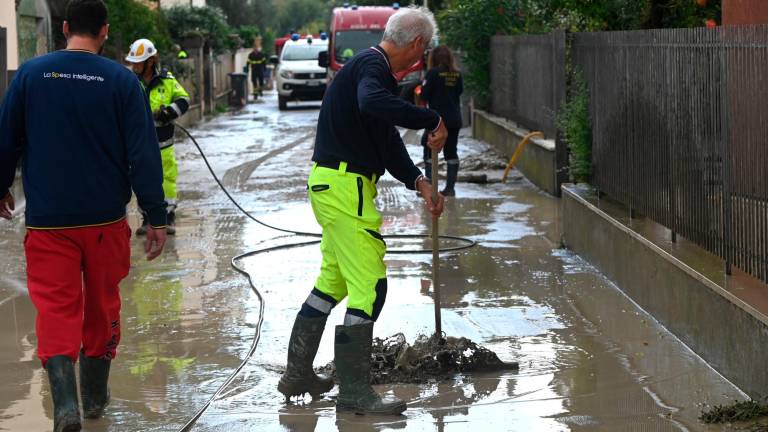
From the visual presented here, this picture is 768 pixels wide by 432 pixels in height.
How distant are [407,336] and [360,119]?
2.00 metres

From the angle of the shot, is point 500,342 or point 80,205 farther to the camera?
point 500,342

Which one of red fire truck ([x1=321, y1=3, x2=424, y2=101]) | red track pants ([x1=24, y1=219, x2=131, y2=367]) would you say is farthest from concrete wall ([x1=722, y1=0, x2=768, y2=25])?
red fire truck ([x1=321, y1=3, x2=424, y2=101])

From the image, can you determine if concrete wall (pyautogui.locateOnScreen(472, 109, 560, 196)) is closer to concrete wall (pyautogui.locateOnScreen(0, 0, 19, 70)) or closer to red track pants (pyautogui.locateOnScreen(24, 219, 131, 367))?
concrete wall (pyautogui.locateOnScreen(0, 0, 19, 70))

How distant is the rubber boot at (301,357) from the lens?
20.5ft

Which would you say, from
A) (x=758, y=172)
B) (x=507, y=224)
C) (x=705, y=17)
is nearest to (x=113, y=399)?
(x=758, y=172)

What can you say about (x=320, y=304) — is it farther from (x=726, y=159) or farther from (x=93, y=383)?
(x=726, y=159)

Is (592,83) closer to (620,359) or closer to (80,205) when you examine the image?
(620,359)

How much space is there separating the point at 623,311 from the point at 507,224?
13.9ft

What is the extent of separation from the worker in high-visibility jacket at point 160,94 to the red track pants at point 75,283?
549 cm

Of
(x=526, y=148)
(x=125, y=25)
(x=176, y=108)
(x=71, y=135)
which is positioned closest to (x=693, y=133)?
(x=71, y=135)

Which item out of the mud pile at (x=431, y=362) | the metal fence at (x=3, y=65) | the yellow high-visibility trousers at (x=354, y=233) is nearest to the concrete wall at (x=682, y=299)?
the mud pile at (x=431, y=362)

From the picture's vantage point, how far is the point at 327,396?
21.0ft

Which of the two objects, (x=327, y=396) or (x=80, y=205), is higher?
(x=80, y=205)

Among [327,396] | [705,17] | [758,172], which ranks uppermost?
[705,17]
